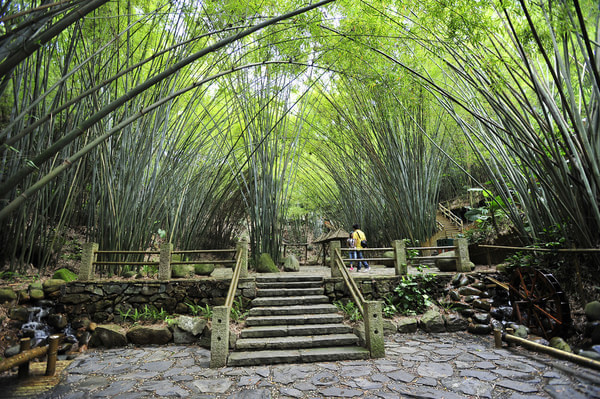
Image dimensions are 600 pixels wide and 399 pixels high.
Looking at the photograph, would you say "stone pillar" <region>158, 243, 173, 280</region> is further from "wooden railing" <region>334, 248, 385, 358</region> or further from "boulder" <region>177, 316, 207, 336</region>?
"wooden railing" <region>334, 248, 385, 358</region>

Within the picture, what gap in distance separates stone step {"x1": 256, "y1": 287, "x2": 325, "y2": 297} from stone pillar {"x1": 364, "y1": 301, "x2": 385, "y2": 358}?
1278 mm

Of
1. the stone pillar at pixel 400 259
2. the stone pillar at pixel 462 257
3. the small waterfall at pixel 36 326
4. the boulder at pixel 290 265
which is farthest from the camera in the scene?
the boulder at pixel 290 265

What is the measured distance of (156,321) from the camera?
152 inches

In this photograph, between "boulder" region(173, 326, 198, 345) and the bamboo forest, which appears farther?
"boulder" region(173, 326, 198, 345)

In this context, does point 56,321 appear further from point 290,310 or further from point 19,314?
point 290,310

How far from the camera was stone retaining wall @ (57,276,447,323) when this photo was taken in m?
3.85

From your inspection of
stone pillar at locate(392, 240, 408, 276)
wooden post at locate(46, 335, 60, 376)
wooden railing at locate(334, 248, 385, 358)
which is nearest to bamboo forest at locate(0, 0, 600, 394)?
stone pillar at locate(392, 240, 408, 276)

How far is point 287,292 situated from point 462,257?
111 inches

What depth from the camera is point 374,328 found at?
3.03 metres

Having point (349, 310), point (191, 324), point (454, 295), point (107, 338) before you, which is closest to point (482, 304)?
point (454, 295)

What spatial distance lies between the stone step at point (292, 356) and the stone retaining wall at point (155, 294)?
1.21 meters

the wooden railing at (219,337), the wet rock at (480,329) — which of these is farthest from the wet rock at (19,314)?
the wet rock at (480,329)

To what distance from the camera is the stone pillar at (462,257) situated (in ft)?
15.2

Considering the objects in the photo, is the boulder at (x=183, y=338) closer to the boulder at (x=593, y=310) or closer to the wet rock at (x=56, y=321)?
the wet rock at (x=56, y=321)
